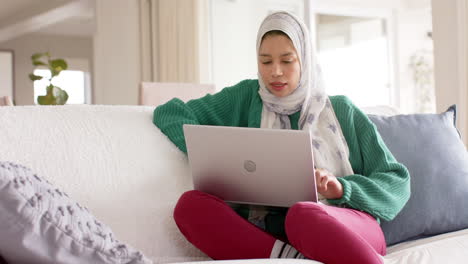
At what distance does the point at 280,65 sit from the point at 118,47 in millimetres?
4858

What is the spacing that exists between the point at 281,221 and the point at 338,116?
387 millimetres

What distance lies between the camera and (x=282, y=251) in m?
1.61

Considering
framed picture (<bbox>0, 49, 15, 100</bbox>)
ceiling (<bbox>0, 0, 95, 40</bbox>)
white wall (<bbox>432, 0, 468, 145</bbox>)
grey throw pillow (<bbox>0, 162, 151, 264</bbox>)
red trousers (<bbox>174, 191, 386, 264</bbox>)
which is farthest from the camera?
framed picture (<bbox>0, 49, 15, 100</bbox>)

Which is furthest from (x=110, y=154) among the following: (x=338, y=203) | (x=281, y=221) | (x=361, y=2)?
(x=361, y=2)

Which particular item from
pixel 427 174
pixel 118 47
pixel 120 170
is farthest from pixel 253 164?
pixel 118 47

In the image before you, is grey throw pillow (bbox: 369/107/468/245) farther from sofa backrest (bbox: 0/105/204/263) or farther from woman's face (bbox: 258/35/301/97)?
sofa backrest (bbox: 0/105/204/263)

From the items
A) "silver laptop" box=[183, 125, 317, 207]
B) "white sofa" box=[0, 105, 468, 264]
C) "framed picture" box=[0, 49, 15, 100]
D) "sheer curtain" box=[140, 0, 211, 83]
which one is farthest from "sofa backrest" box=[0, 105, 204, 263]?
"framed picture" box=[0, 49, 15, 100]

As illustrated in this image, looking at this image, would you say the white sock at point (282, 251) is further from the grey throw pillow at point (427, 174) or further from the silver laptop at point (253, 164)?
the grey throw pillow at point (427, 174)

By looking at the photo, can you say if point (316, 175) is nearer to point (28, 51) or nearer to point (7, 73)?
point (7, 73)

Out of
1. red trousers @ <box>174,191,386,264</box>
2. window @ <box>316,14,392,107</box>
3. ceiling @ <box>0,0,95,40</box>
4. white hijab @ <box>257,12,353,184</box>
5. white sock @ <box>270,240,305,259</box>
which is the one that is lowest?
white sock @ <box>270,240,305,259</box>

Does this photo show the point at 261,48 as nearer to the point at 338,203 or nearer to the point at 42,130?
the point at 338,203

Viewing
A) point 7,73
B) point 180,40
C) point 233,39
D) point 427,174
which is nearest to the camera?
point 427,174

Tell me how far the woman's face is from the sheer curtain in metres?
4.10

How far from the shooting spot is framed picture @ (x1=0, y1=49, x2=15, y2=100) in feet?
34.9
